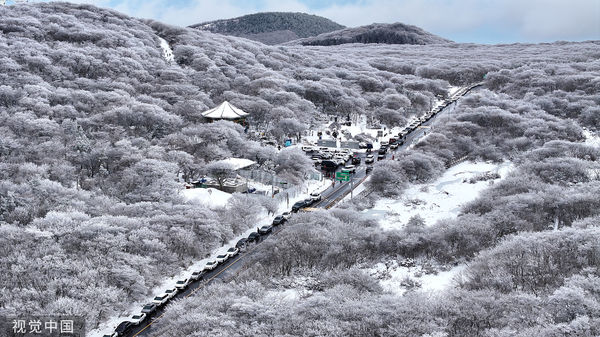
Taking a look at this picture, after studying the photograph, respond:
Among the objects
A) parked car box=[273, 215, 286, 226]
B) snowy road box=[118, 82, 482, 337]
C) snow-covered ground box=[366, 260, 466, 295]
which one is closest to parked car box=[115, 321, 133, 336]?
snowy road box=[118, 82, 482, 337]

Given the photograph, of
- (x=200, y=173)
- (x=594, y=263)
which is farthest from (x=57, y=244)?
(x=594, y=263)

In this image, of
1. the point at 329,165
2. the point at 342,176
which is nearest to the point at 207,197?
the point at 342,176

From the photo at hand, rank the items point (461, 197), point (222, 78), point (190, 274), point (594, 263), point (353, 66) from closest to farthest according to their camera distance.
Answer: point (594, 263)
point (190, 274)
point (461, 197)
point (222, 78)
point (353, 66)

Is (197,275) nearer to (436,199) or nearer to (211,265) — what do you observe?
(211,265)

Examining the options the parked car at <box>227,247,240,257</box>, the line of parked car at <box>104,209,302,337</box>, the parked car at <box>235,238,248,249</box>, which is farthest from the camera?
the parked car at <box>235,238,248,249</box>

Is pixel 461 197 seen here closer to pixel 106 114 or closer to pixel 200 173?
pixel 200 173

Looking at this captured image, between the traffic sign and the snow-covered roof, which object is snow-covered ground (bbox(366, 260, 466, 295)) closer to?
the traffic sign
